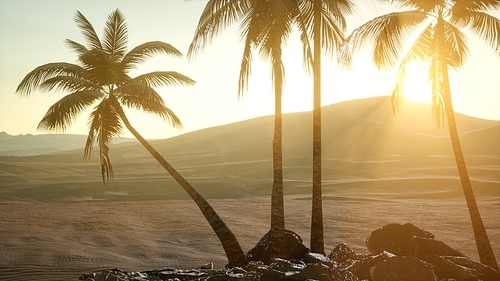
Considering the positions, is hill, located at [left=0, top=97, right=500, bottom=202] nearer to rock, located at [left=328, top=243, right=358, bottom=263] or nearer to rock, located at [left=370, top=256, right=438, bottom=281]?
rock, located at [left=328, top=243, right=358, bottom=263]

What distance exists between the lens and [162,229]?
27938mm

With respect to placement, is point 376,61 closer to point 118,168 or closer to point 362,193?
point 362,193

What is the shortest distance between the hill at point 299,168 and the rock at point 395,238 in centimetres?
2688

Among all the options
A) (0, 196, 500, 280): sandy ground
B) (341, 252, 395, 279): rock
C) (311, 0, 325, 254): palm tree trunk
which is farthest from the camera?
(0, 196, 500, 280): sandy ground

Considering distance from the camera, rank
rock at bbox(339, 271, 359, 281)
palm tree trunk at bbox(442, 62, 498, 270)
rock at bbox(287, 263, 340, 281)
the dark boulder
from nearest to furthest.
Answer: rock at bbox(287, 263, 340, 281) → rock at bbox(339, 271, 359, 281) → the dark boulder → palm tree trunk at bbox(442, 62, 498, 270)

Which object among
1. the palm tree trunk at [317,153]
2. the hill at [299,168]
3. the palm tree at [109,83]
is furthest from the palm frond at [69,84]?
the hill at [299,168]

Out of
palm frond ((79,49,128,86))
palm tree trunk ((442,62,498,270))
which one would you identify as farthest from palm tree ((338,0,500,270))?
palm frond ((79,49,128,86))

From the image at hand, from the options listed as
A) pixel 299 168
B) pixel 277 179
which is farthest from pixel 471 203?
pixel 299 168

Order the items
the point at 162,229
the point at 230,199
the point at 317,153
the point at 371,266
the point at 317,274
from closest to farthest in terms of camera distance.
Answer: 1. the point at 317,274
2. the point at 371,266
3. the point at 317,153
4. the point at 162,229
5. the point at 230,199

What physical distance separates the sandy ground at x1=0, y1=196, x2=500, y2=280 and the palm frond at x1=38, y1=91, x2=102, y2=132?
4749mm

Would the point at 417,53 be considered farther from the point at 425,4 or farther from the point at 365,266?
the point at 365,266

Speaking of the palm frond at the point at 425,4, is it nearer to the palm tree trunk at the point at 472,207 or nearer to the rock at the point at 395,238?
the palm tree trunk at the point at 472,207

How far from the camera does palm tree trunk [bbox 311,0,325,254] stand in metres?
15.8

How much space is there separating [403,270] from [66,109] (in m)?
11.0
